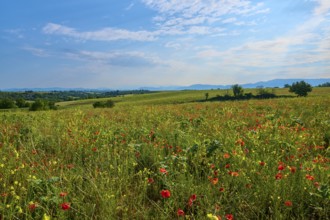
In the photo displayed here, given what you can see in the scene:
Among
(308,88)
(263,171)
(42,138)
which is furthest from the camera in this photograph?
(308,88)

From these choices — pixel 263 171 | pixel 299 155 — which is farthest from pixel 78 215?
pixel 299 155

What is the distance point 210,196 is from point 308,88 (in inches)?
3670

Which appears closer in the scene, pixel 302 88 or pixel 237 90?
pixel 302 88

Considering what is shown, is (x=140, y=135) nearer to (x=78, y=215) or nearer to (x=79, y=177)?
(x=79, y=177)

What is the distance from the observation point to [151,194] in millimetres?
3318

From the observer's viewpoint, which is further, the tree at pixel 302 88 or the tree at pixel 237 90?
the tree at pixel 237 90

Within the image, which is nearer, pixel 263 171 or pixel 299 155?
pixel 263 171

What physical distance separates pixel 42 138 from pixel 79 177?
2.91m

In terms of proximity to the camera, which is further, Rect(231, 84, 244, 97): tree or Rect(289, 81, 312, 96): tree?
Rect(231, 84, 244, 97): tree

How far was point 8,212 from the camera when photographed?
2553 mm

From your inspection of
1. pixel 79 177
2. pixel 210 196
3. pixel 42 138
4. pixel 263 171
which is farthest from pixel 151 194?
pixel 42 138

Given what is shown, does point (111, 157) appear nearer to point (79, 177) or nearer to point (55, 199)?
point (79, 177)

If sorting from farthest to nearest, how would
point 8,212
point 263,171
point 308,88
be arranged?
point 308,88
point 263,171
point 8,212

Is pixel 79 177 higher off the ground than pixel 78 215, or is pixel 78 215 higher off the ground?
pixel 79 177
